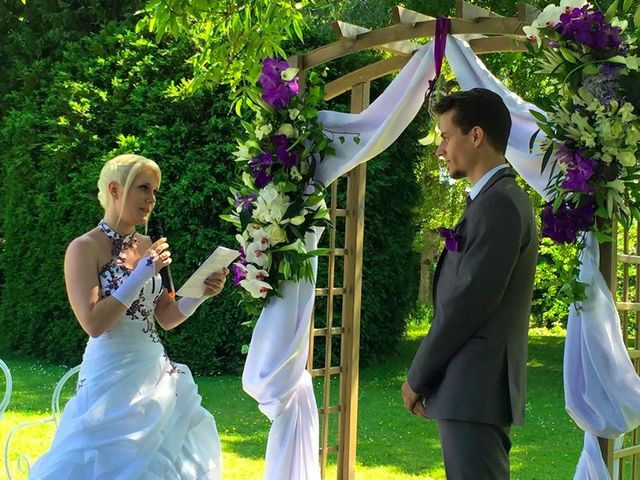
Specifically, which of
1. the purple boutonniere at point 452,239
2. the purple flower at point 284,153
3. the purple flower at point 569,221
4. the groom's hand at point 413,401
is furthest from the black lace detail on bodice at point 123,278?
the purple flower at point 569,221

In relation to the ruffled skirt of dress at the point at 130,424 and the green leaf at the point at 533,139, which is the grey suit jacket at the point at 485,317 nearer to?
the green leaf at the point at 533,139

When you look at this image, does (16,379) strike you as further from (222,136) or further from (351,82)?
(351,82)

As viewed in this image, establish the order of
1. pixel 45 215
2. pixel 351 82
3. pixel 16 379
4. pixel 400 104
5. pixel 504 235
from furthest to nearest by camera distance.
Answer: pixel 45 215
pixel 16 379
pixel 351 82
pixel 400 104
pixel 504 235

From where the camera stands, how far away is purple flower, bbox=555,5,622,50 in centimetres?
295

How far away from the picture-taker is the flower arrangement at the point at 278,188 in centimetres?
368

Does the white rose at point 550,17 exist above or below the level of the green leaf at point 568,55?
above

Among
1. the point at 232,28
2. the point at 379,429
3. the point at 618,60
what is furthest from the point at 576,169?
the point at 379,429

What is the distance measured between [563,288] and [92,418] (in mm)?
1872

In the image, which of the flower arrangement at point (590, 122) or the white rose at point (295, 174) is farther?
the white rose at point (295, 174)

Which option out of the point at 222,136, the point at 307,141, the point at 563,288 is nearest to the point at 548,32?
the point at 563,288

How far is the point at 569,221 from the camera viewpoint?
3025 millimetres

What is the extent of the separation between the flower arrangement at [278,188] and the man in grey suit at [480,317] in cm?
133

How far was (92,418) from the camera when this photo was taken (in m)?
3.01

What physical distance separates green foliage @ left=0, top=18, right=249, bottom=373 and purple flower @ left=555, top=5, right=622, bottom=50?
16.5ft
